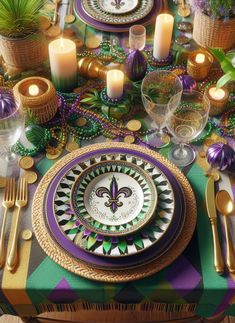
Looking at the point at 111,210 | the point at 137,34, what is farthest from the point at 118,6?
the point at 111,210

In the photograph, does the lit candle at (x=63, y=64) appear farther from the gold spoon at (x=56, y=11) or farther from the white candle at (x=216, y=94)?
the white candle at (x=216, y=94)

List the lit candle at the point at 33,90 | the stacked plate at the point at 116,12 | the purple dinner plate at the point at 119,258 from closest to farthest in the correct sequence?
the purple dinner plate at the point at 119,258, the lit candle at the point at 33,90, the stacked plate at the point at 116,12

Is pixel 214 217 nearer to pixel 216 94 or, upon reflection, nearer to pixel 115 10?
pixel 216 94

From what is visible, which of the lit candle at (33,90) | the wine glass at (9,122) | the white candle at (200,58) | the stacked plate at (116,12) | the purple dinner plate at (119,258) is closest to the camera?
the purple dinner plate at (119,258)

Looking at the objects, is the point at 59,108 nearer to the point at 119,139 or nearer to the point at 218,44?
→ the point at 119,139

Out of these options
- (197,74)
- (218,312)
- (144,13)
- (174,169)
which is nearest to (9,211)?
(174,169)

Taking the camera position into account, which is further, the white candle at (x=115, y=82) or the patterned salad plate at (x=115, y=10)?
the patterned salad plate at (x=115, y=10)

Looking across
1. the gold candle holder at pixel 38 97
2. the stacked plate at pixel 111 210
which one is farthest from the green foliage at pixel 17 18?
the stacked plate at pixel 111 210

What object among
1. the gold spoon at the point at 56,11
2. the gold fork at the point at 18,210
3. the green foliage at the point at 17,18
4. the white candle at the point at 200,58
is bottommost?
the gold fork at the point at 18,210
